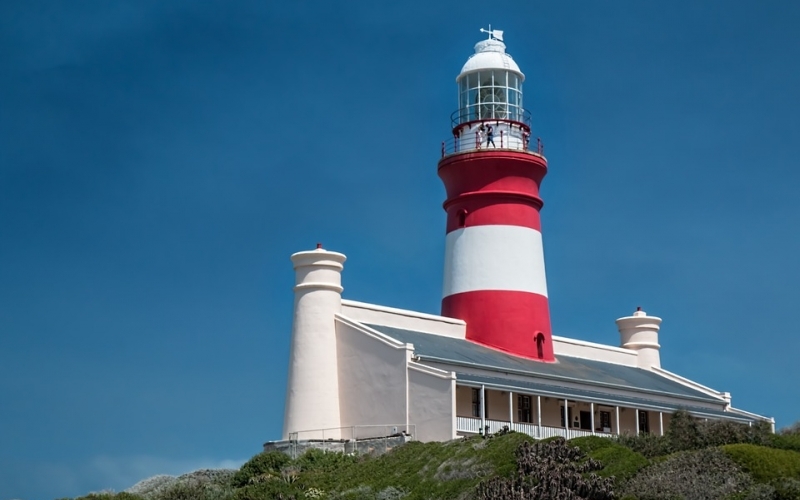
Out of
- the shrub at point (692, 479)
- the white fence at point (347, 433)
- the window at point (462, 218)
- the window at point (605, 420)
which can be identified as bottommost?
the shrub at point (692, 479)

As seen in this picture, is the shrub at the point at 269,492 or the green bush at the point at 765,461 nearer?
the green bush at the point at 765,461

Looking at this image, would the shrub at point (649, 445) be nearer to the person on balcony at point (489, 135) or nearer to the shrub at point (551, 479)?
the shrub at point (551, 479)

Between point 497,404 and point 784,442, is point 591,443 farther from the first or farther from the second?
point 497,404

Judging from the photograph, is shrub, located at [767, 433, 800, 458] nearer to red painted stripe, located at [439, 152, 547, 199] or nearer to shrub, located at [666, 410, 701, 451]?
shrub, located at [666, 410, 701, 451]

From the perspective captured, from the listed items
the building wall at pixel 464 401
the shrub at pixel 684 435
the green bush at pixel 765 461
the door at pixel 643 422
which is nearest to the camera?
the green bush at pixel 765 461

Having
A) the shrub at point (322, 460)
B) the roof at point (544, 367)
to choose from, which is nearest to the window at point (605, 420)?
the roof at point (544, 367)

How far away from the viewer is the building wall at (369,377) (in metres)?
38.0

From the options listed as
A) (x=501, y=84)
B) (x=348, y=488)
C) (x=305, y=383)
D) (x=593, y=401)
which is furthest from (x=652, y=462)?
(x=501, y=84)

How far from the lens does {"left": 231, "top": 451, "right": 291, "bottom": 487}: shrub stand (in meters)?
36.0

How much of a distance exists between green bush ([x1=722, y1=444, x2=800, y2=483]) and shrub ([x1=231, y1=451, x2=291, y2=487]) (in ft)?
42.5

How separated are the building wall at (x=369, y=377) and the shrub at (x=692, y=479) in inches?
418

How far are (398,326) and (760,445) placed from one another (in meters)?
14.8

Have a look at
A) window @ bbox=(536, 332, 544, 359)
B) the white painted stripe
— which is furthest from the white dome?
window @ bbox=(536, 332, 544, 359)

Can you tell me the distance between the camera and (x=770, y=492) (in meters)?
26.0
